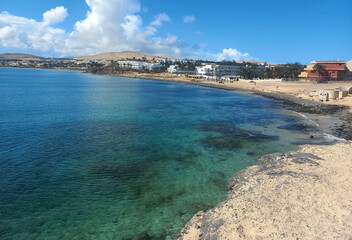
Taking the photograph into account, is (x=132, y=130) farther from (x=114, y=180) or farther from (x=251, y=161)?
(x=251, y=161)

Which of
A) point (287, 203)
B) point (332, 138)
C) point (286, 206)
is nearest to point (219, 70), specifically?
point (332, 138)

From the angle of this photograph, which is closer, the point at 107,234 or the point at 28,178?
the point at 107,234

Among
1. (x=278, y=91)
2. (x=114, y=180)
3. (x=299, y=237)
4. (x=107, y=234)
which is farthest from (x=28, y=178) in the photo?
(x=278, y=91)

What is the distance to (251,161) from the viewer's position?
67.9 ft

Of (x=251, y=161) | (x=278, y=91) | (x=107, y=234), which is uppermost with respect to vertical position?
(x=278, y=91)

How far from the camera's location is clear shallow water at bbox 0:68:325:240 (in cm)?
1275

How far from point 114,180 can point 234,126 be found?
21.4m

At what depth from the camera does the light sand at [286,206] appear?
389 inches

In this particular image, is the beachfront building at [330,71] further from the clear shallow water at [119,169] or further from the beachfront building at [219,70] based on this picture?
the beachfront building at [219,70]

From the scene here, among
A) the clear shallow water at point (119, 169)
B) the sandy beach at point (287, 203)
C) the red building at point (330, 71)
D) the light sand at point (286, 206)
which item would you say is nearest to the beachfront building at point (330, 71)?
the red building at point (330, 71)

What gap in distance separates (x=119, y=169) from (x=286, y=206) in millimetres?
12445

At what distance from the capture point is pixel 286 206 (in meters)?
11.6

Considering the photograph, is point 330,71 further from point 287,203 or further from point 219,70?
point 287,203

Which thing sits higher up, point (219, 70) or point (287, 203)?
point (219, 70)
